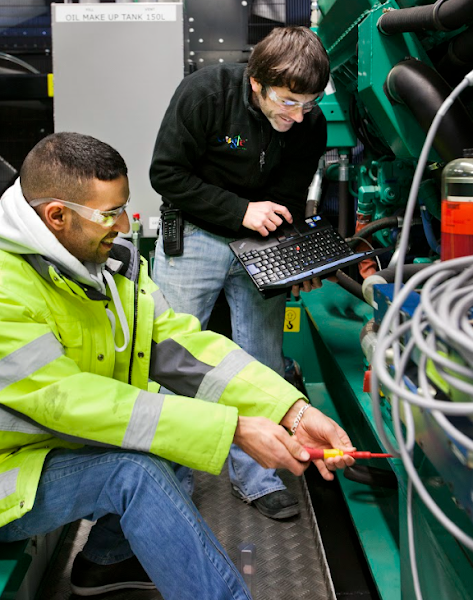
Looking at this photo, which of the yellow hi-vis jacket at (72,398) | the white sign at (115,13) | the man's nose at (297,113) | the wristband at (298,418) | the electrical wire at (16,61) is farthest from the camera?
the electrical wire at (16,61)

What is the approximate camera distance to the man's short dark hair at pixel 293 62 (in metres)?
1.81

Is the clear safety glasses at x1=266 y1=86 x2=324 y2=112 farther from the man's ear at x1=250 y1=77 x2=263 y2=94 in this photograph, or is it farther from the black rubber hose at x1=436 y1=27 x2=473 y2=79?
the black rubber hose at x1=436 y1=27 x2=473 y2=79

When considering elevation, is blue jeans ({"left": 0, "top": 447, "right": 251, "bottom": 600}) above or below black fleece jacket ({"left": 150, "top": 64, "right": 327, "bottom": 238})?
below

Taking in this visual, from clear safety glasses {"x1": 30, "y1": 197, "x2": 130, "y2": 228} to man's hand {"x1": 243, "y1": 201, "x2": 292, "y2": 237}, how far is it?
0.66 metres

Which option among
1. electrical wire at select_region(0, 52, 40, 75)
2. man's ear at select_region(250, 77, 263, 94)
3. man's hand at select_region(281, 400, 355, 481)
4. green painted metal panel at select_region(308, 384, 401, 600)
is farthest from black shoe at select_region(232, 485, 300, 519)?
electrical wire at select_region(0, 52, 40, 75)

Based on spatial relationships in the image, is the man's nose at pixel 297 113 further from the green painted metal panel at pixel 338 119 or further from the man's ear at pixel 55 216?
the green painted metal panel at pixel 338 119

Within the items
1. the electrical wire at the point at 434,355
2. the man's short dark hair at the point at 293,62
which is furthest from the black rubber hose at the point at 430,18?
the electrical wire at the point at 434,355

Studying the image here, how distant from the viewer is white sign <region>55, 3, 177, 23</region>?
3.17 m

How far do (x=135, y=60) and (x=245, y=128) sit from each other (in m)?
1.49

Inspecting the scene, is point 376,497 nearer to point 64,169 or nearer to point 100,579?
point 100,579

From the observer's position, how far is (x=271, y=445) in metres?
1.34

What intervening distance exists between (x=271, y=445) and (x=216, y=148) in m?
1.10

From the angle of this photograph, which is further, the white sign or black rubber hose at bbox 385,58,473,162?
the white sign

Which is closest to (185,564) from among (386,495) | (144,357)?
(144,357)
